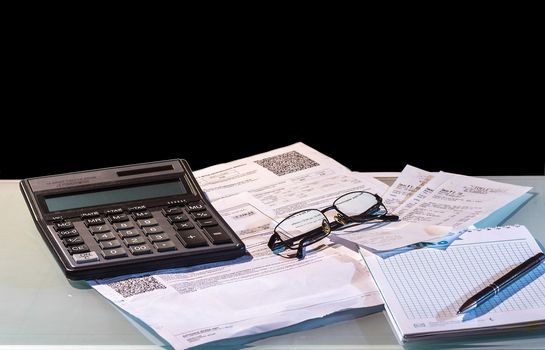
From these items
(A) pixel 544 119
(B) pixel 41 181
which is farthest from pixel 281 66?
(B) pixel 41 181

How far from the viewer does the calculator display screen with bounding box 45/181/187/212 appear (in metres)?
1.18

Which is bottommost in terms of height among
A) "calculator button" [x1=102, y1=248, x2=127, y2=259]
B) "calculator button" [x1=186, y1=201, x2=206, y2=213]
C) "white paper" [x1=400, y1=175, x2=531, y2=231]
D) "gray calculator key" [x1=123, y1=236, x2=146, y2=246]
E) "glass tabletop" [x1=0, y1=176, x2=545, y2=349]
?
"glass tabletop" [x1=0, y1=176, x2=545, y2=349]

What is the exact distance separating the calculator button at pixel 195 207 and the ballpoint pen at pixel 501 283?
0.37 m

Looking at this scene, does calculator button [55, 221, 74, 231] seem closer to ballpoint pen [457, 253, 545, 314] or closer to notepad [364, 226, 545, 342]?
notepad [364, 226, 545, 342]

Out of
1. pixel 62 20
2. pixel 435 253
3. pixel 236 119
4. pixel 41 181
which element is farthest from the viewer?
pixel 236 119

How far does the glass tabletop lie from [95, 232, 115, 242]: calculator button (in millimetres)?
59

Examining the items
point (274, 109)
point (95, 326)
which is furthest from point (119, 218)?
point (274, 109)

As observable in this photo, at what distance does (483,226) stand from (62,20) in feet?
3.33

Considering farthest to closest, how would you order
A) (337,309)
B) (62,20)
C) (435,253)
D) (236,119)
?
(236,119)
(62,20)
(435,253)
(337,309)

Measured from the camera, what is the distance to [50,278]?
109cm

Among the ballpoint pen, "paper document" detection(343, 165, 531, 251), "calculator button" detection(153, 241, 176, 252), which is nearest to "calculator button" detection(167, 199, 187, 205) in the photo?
"calculator button" detection(153, 241, 176, 252)

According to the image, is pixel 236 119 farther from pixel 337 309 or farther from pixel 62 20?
pixel 337 309

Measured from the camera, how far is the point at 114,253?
42.3 inches

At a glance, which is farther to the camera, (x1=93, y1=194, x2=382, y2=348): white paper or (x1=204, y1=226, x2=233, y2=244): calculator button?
(x1=204, y1=226, x2=233, y2=244): calculator button
